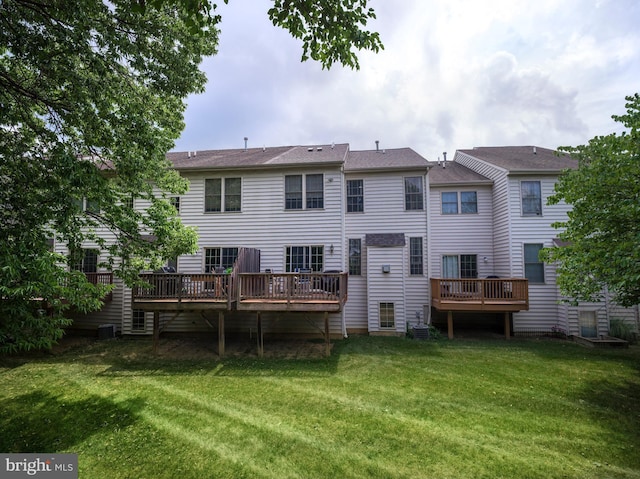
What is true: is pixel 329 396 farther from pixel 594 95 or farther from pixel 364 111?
pixel 594 95

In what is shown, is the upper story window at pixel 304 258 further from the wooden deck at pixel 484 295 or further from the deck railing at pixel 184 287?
the wooden deck at pixel 484 295

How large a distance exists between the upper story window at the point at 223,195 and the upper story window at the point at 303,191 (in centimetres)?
196

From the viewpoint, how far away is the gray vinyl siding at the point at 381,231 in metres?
11.1

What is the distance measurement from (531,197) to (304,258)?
9.35 m

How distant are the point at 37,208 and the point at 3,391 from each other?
206 inches

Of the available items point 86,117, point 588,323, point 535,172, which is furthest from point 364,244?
point 86,117

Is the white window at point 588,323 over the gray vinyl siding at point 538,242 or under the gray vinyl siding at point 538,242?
under

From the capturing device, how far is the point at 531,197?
11148mm

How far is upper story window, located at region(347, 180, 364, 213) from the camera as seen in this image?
38.8ft

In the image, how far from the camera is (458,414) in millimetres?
5066

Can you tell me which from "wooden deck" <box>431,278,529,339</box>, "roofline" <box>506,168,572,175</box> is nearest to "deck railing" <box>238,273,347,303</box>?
"wooden deck" <box>431,278,529,339</box>

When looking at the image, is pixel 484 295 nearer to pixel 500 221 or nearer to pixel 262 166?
pixel 500 221

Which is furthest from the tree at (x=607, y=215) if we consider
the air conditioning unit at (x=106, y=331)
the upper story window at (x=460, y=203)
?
the air conditioning unit at (x=106, y=331)

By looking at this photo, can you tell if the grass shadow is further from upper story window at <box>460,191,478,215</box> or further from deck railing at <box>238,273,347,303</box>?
upper story window at <box>460,191,478,215</box>
